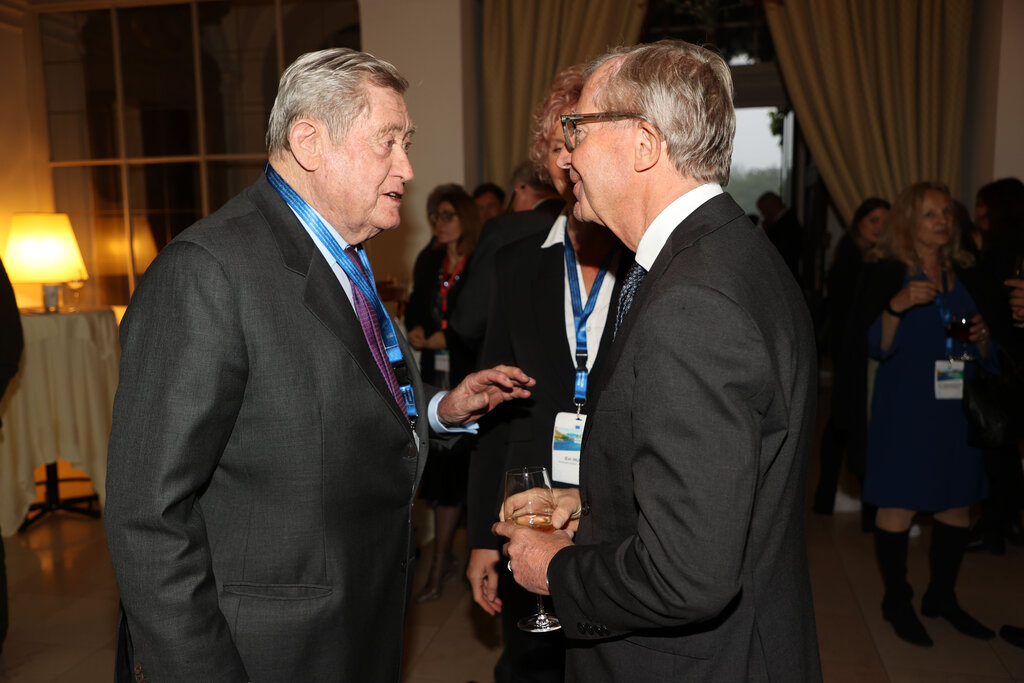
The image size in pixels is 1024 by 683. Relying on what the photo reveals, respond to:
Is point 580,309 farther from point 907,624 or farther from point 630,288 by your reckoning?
point 907,624

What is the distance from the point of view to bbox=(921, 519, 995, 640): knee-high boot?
3.25 metres

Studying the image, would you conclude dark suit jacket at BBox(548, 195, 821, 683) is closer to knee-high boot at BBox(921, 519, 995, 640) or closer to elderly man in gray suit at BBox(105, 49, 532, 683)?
elderly man in gray suit at BBox(105, 49, 532, 683)

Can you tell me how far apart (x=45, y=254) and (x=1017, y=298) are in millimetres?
5617

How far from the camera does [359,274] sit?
58.6 inches

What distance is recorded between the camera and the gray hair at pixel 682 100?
1130mm

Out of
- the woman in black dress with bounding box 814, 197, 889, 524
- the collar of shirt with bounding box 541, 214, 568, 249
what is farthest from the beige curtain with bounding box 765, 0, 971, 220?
the collar of shirt with bounding box 541, 214, 568, 249

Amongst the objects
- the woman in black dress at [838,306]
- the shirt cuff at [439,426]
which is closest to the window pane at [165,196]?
the woman in black dress at [838,306]

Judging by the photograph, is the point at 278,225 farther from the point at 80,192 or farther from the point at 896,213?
the point at 80,192

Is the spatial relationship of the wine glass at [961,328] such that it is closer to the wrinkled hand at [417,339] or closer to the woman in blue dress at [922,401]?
the woman in blue dress at [922,401]

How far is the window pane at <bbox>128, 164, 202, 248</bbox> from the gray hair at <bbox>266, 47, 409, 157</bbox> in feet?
20.5

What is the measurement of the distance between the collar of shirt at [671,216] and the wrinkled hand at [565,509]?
48cm

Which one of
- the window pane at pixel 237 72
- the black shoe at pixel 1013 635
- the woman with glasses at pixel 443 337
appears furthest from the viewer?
the window pane at pixel 237 72

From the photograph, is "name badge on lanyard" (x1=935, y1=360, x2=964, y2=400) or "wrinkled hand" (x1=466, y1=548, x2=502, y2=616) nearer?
"wrinkled hand" (x1=466, y1=548, x2=502, y2=616)

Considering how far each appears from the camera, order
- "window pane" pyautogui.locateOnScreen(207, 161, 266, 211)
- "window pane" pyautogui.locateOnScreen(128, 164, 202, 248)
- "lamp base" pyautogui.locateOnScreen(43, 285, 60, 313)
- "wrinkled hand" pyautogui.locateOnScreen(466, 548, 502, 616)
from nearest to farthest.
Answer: "wrinkled hand" pyautogui.locateOnScreen(466, 548, 502, 616) → "lamp base" pyautogui.locateOnScreen(43, 285, 60, 313) → "window pane" pyautogui.locateOnScreen(207, 161, 266, 211) → "window pane" pyautogui.locateOnScreen(128, 164, 202, 248)
